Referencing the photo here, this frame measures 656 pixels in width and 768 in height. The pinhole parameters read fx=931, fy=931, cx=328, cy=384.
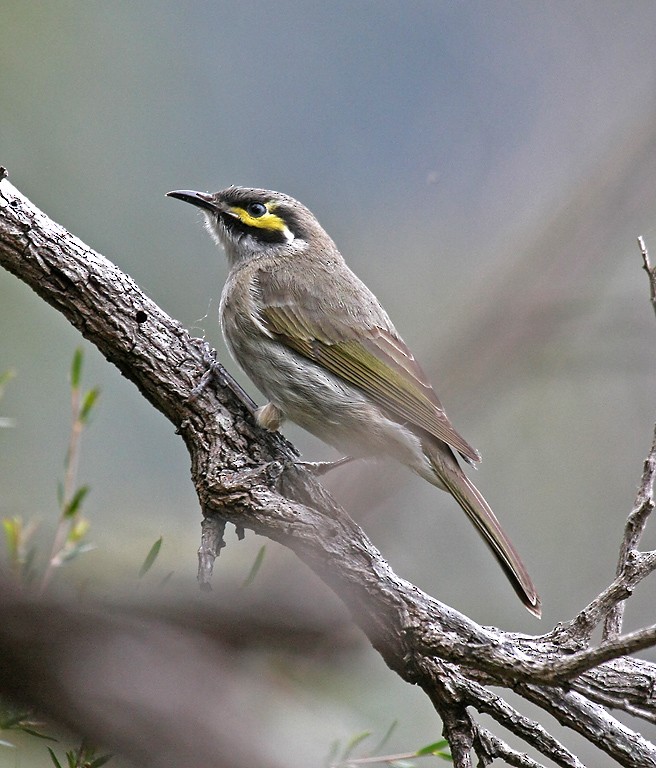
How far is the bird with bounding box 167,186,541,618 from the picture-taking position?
13.8 ft

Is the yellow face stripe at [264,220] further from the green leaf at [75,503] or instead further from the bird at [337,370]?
the green leaf at [75,503]

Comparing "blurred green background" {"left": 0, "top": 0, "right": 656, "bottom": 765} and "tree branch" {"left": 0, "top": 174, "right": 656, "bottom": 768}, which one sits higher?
"blurred green background" {"left": 0, "top": 0, "right": 656, "bottom": 765}

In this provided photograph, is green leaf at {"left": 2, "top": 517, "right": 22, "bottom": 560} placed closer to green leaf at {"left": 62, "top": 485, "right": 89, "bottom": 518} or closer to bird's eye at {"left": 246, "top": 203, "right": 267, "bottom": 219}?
green leaf at {"left": 62, "top": 485, "right": 89, "bottom": 518}

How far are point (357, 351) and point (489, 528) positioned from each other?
1.14m

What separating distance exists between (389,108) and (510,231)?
1551 mm

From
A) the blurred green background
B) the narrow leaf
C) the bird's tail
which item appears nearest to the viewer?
the narrow leaf

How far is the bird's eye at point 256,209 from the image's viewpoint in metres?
5.08

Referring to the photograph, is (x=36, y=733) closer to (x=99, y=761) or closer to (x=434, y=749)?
(x=99, y=761)

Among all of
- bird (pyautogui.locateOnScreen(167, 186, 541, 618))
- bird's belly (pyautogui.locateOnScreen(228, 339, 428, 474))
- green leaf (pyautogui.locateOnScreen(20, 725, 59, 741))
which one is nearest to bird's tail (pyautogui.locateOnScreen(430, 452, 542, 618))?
bird (pyautogui.locateOnScreen(167, 186, 541, 618))

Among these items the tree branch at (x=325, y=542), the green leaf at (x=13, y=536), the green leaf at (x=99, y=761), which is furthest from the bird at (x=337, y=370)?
the green leaf at (x=99, y=761)

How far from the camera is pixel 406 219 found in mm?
8398

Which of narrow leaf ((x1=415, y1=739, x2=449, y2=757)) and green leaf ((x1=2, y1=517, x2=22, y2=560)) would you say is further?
narrow leaf ((x1=415, y1=739, x2=449, y2=757))

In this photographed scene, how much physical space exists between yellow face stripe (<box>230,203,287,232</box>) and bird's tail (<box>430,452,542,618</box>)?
1.68m

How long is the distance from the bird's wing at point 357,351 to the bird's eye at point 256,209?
21.3 inches
